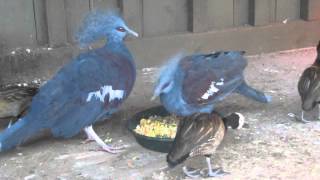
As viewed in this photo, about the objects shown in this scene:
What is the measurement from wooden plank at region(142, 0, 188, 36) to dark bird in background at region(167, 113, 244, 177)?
2.36m

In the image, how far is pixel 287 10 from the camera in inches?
259

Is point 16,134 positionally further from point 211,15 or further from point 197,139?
point 211,15

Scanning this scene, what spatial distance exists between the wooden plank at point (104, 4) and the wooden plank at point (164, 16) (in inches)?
10.6

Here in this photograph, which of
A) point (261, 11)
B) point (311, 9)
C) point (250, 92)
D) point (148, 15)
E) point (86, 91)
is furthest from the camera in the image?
point (311, 9)

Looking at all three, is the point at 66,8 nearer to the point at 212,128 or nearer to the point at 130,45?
the point at 130,45

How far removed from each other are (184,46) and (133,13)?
57cm

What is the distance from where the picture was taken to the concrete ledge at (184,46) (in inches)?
225

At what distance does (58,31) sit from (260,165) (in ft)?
8.11

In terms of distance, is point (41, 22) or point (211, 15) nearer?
point (41, 22)

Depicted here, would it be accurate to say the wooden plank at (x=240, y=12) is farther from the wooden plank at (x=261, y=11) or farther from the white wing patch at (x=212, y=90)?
the white wing patch at (x=212, y=90)

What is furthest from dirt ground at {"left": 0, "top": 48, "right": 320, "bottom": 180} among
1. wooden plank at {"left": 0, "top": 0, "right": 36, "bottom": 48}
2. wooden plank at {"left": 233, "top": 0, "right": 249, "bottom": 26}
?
wooden plank at {"left": 233, "top": 0, "right": 249, "bottom": 26}

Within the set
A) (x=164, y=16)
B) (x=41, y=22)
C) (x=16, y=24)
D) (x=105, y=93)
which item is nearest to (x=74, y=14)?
(x=41, y=22)

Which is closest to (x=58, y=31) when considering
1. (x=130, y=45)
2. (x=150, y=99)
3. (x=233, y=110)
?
(x=130, y=45)

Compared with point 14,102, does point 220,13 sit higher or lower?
higher
